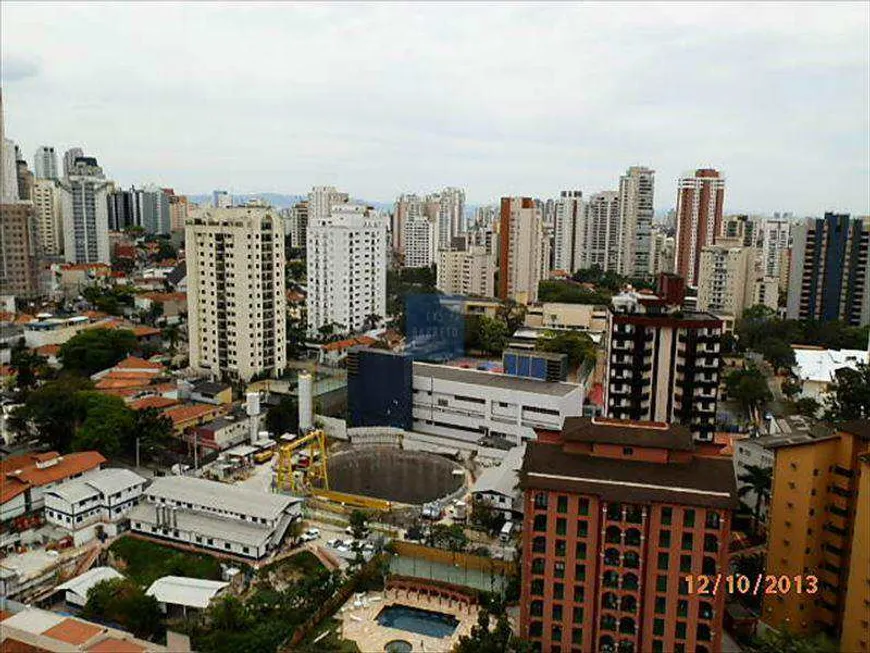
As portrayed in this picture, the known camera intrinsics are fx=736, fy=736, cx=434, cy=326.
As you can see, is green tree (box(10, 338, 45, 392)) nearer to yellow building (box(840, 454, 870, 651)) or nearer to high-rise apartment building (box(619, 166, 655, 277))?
yellow building (box(840, 454, 870, 651))

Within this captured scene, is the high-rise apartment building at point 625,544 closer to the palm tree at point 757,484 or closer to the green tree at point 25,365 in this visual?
the palm tree at point 757,484

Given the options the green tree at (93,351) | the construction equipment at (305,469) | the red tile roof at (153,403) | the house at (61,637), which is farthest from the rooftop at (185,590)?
the green tree at (93,351)

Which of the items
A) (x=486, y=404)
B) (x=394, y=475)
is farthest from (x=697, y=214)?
(x=394, y=475)

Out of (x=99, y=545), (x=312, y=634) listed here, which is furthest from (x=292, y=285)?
(x=312, y=634)

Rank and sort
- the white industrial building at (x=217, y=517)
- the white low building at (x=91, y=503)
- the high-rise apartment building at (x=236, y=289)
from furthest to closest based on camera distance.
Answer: the high-rise apartment building at (x=236, y=289) < the white low building at (x=91, y=503) < the white industrial building at (x=217, y=517)

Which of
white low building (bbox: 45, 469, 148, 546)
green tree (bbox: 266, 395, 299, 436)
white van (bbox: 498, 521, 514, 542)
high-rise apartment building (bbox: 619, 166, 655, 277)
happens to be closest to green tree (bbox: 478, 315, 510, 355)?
green tree (bbox: 266, 395, 299, 436)

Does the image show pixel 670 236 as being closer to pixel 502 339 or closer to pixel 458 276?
pixel 458 276

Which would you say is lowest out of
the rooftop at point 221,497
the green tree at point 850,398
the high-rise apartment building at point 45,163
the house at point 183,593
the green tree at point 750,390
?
the house at point 183,593
